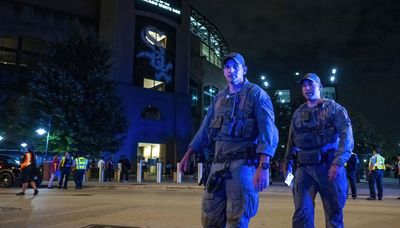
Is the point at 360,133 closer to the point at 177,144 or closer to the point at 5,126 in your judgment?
the point at 177,144

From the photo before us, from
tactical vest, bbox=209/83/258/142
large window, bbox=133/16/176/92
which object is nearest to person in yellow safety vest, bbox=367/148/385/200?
tactical vest, bbox=209/83/258/142

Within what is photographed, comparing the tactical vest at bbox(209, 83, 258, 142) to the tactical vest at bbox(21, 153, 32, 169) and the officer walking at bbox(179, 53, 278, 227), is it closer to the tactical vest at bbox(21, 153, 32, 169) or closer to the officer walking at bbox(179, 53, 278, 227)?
the officer walking at bbox(179, 53, 278, 227)

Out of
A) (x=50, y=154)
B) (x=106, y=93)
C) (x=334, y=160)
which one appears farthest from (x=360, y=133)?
(x=334, y=160)

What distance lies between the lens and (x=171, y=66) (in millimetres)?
39719

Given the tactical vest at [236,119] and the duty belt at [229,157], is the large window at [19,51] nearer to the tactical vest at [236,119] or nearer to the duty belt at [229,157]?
the tactical vest at [236,119]

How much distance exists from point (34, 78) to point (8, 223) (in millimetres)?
21658

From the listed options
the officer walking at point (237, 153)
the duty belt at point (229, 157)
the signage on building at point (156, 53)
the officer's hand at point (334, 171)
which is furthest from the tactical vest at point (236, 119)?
the signage on building at point (156, 53)

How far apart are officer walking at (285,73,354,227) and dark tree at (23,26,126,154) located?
73.9 ft

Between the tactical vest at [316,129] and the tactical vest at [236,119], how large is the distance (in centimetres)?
121

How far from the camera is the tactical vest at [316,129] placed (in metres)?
4.49

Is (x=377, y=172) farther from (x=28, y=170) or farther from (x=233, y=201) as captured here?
(x=28, y=170)

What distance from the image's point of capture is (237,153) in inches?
137

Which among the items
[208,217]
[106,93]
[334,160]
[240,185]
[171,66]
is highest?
[171,66]

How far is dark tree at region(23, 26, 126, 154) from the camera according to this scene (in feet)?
82.3
